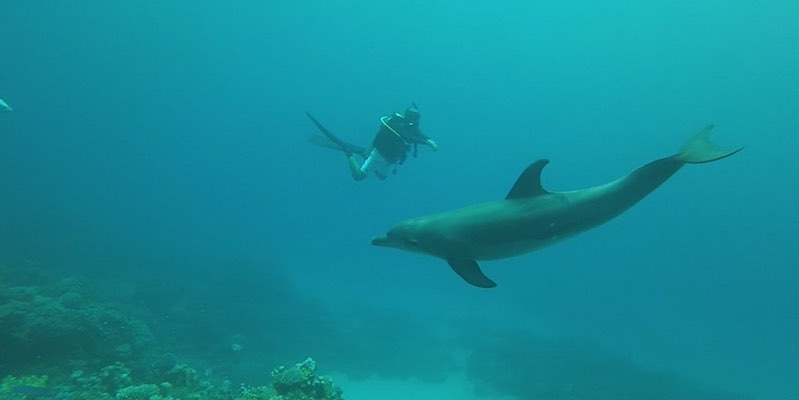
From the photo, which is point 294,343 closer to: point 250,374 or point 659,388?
point 250,374

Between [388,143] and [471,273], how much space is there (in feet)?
26.7

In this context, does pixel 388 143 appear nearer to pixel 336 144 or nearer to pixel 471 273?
pixel 336 144

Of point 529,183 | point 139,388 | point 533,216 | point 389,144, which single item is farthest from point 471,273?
point 389,144

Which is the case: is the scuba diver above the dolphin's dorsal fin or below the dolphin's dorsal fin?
above

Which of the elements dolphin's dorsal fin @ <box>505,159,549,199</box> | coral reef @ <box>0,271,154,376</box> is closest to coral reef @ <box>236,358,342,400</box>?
coral reef @ <box>0,271,154,376</box>

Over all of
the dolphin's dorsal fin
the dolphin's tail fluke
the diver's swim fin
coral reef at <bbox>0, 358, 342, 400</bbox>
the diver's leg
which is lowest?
coral reef at <bbox>0, 358, 342, 400</bbox>

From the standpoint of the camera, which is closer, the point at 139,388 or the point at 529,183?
the point at 529,183

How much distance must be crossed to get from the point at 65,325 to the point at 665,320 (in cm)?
5314

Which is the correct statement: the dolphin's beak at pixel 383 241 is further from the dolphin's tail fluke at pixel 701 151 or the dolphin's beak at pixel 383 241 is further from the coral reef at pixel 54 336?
the coral reef at pixel 54 336

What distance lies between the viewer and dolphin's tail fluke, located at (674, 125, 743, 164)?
456cm

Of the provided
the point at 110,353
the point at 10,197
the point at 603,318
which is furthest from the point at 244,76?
the point at 110,353

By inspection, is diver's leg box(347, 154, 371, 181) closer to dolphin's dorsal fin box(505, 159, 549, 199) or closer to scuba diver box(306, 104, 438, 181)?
scuba diver box(306, 104, 438, 181)

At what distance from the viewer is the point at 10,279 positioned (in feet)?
63.7

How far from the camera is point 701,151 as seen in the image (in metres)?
4.77
